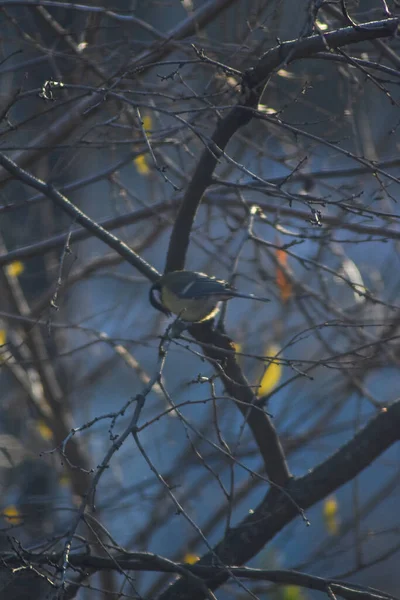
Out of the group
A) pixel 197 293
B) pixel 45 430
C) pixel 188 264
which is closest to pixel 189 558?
pixel 45 430

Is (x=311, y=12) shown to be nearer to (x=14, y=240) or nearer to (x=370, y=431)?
(x=370, y=431)

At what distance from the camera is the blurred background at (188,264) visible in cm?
276

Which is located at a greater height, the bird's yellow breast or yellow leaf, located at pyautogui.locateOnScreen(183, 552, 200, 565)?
the bird's yellow breast

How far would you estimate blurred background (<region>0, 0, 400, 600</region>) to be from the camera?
2.76 meters

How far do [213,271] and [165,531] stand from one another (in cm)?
221

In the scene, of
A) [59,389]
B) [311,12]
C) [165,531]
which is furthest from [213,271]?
[311,12]

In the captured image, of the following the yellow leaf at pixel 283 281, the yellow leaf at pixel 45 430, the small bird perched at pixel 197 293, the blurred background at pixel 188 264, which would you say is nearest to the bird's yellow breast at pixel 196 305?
the small bird perched at pixel 197 293

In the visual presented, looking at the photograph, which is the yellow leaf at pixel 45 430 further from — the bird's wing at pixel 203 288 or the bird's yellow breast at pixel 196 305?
the bird's wing at pixel 203 288

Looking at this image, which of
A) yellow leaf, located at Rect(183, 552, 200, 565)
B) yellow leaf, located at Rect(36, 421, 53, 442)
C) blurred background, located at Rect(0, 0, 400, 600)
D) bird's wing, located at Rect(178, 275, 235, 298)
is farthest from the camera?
yellow leaf, located at Rect(36, 421, 53, 442)

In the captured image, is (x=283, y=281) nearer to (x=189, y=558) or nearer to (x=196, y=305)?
(x=196, y=305)

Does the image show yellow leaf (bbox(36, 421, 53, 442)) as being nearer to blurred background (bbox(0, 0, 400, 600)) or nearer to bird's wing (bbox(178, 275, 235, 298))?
blurred background (bbox(0, 0, 400, 600))

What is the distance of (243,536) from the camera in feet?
7.82

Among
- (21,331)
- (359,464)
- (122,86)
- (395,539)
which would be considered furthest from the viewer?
(395,539)

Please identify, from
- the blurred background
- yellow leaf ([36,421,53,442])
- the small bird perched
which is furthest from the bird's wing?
yellow leaf ([36,421,53,442])
